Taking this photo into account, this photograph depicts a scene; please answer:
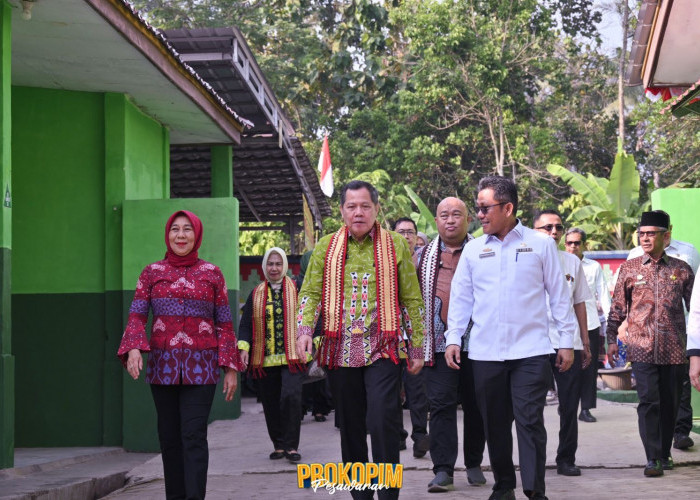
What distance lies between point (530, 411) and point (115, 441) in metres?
5.80

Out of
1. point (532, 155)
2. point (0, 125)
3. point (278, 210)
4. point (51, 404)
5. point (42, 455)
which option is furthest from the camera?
point (532, 155)

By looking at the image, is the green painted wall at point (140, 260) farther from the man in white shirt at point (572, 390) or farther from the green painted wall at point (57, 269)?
the man in white shirt at point (572, 390)

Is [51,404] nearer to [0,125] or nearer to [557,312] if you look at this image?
[0,125]

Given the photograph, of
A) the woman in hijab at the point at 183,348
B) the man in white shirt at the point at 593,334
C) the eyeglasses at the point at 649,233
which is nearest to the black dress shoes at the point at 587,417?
the man in white shirt at the point at 593,334

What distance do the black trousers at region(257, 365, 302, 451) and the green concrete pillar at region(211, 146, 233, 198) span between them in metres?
5.58

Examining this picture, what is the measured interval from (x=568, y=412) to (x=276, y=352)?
286 cm

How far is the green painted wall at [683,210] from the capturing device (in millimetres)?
11547

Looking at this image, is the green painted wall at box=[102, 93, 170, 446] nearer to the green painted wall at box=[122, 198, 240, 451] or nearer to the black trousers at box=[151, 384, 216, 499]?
the green painted wall at box=[122, 198, 240, 451]

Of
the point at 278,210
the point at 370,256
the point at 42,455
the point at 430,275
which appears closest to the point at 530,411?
the point at 370,256

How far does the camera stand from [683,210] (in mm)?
11602

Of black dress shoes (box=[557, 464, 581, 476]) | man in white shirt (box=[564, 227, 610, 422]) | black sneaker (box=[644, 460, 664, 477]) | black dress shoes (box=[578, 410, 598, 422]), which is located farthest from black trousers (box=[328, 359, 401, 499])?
black dress shoes (box=[578, 410, 598, 422])

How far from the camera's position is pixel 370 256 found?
6.49 meters

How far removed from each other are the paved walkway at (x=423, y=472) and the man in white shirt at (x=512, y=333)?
87 cm

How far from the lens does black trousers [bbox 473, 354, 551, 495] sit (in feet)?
20.8
